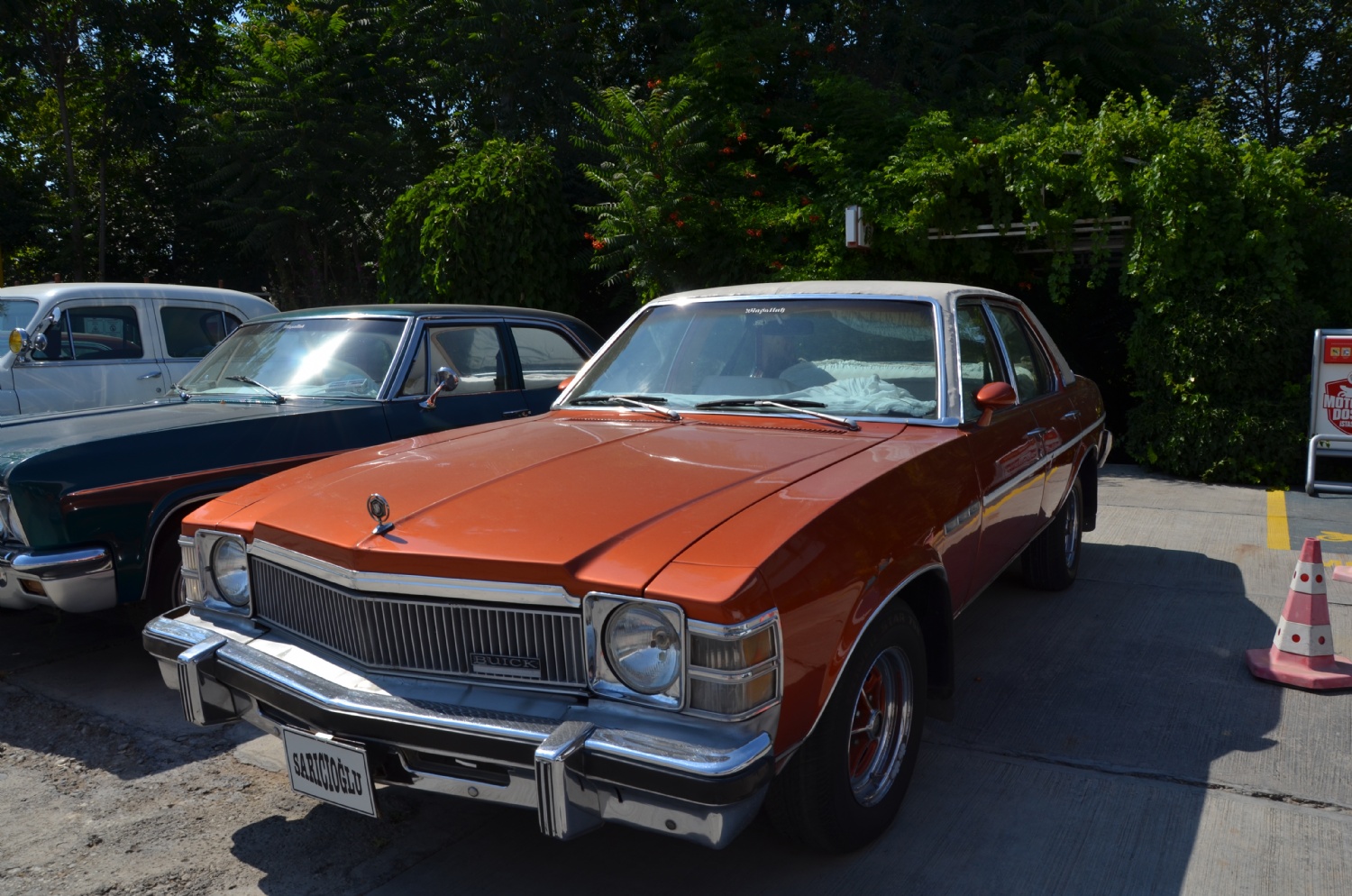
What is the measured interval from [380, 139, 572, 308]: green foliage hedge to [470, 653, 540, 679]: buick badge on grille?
32.1 ft

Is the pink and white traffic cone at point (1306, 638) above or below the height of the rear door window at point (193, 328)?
below

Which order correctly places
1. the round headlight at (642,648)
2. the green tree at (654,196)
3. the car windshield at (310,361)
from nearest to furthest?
the round headlight at (642,648) < the car windshield at (310,361) < the green tree at (654,196)

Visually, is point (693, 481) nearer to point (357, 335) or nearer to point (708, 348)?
point (708, 348)

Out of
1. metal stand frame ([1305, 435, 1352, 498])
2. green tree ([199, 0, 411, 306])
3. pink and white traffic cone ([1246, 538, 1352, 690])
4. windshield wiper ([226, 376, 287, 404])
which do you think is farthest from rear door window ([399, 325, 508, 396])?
green tree ([199, 0, 411, 306])

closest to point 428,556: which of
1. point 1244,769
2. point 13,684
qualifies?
point 1244,769

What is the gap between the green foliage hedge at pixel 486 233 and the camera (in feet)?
39.1

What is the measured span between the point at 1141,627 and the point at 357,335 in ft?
14.4

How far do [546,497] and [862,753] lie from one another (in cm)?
119

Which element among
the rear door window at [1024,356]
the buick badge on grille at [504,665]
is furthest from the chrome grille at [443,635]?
the rear door window at [1024,356]

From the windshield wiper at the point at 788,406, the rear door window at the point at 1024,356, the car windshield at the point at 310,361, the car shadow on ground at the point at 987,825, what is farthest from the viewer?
the car windshield at the point at 310,361

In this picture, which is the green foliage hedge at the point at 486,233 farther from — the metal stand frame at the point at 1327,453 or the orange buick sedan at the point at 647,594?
the orange buick sedan at the point at 647,594

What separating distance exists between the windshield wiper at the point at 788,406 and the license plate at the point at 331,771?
183 cm

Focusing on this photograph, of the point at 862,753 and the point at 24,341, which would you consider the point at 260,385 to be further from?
the point at 862,753

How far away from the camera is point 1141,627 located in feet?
16.6
